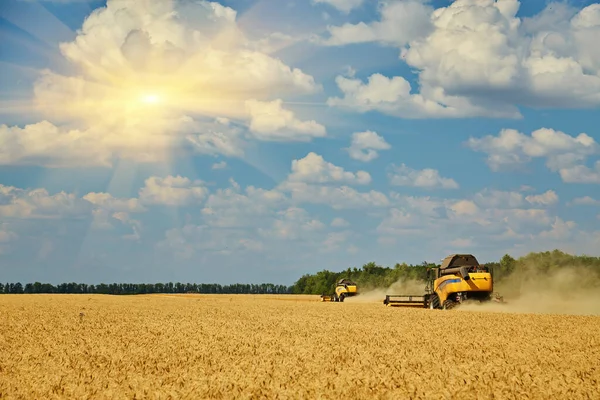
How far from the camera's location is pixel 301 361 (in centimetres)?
1662

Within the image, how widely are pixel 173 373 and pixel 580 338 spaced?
50.6 feet

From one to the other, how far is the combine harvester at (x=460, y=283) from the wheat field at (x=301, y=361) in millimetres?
14601

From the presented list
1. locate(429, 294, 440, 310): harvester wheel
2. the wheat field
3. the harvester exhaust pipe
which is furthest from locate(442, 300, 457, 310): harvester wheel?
the wheat field

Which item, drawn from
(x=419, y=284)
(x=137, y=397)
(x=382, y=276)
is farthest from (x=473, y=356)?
(x=382, y=276)

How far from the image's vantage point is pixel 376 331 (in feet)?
82.1

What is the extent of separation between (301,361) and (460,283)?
2900 cm

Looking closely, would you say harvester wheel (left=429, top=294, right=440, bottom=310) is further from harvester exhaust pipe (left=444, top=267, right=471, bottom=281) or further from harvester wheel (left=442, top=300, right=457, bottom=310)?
harvester exhaust pipe (left=444, top=267, right=471, bottom=281)

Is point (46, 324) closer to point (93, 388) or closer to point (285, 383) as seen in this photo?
point (93, 388)

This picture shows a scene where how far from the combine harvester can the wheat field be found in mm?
14601

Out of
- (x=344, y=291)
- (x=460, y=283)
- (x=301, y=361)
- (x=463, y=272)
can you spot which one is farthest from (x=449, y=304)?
(x=301, y=361)

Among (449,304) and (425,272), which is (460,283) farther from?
(425,272)

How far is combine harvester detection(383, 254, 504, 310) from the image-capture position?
43.3 m

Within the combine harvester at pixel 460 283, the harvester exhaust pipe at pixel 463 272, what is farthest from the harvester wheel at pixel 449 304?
the harvester exhaust pipe at pixel 463 272

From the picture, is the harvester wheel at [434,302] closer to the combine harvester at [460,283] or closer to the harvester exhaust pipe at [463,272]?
the combine harvester at [460,283]
